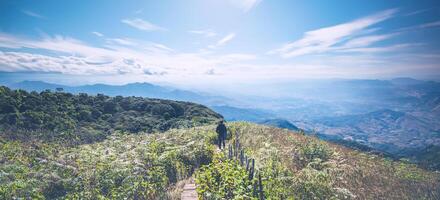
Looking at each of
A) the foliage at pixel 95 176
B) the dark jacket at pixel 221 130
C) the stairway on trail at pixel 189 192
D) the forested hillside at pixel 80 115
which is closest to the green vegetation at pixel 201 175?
the foliage at pixel 95 176

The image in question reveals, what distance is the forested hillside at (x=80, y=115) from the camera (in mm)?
35375

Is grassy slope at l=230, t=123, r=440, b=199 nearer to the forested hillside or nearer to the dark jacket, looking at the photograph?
the dark jacket

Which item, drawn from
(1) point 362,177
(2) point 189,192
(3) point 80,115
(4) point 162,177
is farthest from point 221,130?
(3) point 80,115

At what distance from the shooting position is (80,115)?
158ft

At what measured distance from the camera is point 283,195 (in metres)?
8.50

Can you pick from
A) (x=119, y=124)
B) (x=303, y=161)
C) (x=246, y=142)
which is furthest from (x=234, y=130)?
(x=119, y=124)

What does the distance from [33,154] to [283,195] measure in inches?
498

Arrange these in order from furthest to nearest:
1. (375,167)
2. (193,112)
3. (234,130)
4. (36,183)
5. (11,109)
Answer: (193,112) → (11,109) → (234,130) → (375,167) → (36,183)

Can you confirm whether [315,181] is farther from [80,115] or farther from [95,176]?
[80,115]

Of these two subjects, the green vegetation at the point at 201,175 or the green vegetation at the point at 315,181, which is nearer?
the green vegetation at the point at 315,181

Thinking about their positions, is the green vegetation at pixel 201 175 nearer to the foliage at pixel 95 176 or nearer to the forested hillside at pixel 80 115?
the foliage at pixel 95 176

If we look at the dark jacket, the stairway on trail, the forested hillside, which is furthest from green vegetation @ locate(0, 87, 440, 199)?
the forested hillside

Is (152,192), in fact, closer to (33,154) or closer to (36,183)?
(36,183)

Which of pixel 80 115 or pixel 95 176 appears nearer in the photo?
pixel 95 176
